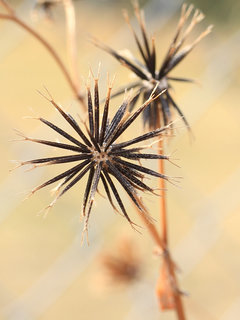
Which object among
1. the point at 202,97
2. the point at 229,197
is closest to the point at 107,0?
the point at 202,97

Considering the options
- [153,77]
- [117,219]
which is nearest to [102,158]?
[153,77]

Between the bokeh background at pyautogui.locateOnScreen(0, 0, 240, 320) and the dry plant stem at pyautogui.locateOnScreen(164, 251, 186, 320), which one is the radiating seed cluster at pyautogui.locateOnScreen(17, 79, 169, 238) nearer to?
the dry plant stem at pyautogui.locateOnScreen(164, 251, 186, 320)

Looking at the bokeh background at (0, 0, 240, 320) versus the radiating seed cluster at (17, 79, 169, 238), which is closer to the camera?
the radiating seed cluster at (17, 79, 169, 238)

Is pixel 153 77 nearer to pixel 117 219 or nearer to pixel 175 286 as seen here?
pixel 175 286

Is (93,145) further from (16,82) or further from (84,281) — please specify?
(16,82)

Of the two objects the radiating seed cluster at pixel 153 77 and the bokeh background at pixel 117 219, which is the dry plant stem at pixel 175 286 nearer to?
the radiating seed cluster at pixel 153 77

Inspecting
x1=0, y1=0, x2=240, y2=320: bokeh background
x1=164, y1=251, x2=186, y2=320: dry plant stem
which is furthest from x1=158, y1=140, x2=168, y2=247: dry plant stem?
x1=0, y1=0, x2=240, y2=320: bokeh background

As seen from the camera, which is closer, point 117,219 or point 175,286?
point 175,286

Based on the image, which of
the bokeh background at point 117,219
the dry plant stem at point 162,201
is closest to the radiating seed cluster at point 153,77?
the dry plant stem at point 162,201
